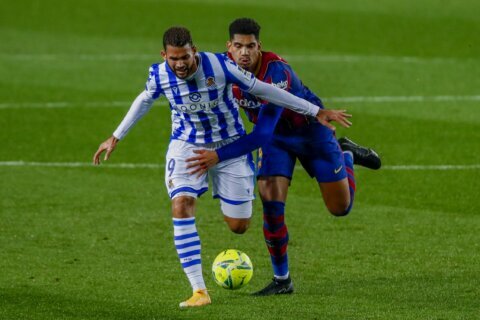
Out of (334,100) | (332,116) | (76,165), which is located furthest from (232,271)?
(334,100)

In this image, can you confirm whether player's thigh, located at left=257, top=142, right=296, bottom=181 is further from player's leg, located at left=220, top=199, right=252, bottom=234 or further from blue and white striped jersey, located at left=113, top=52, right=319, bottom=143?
blue and white striped jersey, located at left=113, top=52, right=319, bottom=143

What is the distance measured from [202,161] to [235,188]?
0.56 metres

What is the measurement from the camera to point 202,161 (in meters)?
10.0

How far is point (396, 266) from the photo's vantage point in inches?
450

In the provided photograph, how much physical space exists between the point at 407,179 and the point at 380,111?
4175mm

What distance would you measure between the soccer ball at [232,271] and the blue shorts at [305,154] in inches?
36.3

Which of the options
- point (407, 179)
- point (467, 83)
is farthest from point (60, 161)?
point (467, 83)

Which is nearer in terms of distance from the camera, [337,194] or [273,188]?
[273,188]

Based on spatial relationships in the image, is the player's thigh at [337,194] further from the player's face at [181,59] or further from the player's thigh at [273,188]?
the player's face at [181,59]

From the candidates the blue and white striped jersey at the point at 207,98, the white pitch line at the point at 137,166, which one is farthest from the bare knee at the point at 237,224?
the white pitch line at the point at 137,166

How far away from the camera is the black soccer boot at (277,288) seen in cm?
1048

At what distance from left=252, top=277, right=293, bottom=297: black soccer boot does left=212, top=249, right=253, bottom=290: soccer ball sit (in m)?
0.30

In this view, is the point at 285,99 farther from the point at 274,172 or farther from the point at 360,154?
the point at 360,154

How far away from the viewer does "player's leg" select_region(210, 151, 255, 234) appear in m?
10.5
